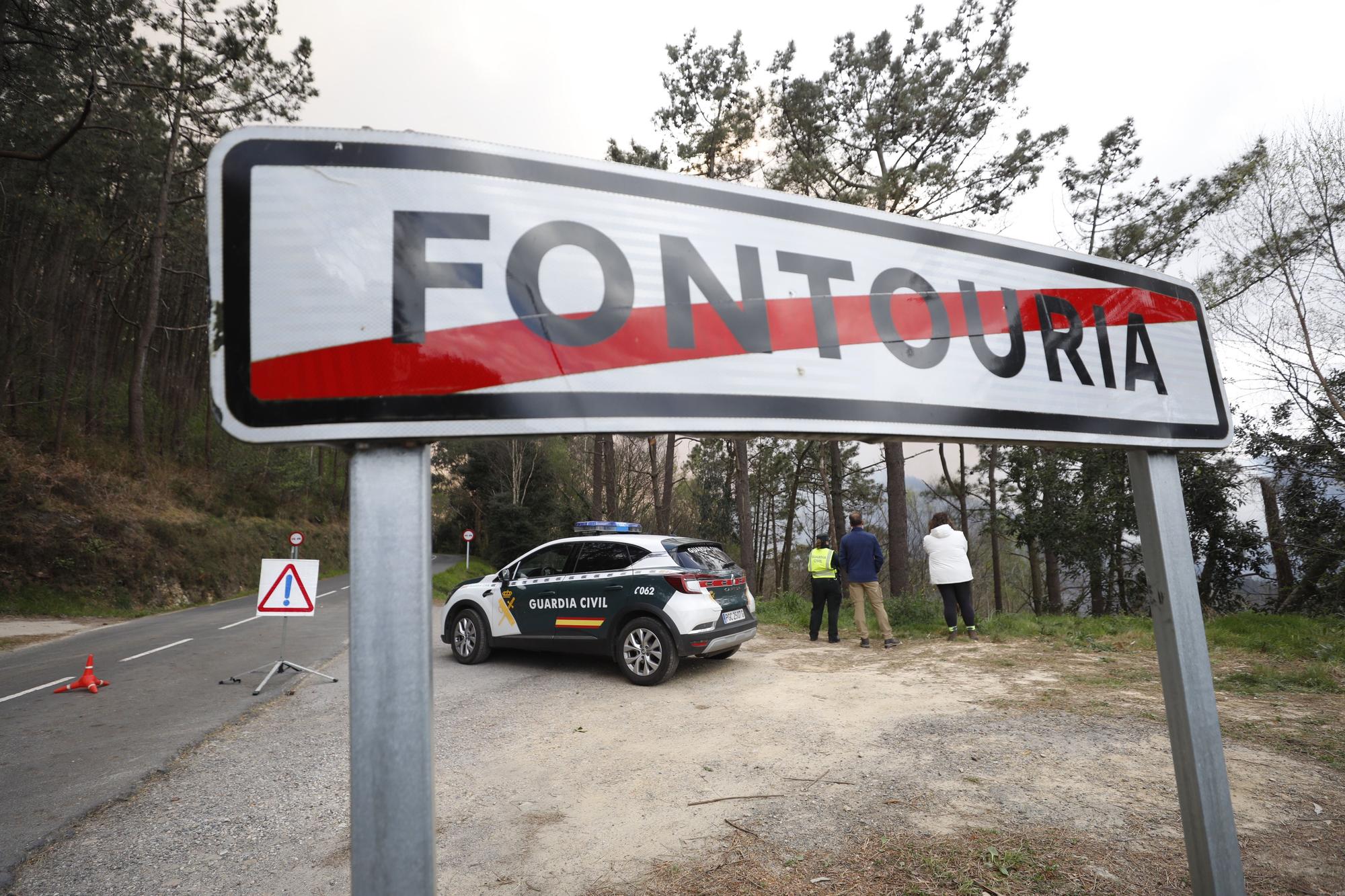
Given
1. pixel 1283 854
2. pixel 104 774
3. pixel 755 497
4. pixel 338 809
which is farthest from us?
pixel 755 497

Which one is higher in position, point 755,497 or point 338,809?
point 755,497

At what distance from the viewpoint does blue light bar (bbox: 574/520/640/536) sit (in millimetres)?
8961

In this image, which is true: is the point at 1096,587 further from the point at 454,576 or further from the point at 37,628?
the point at 454,576

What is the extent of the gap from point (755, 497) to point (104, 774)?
103 ft

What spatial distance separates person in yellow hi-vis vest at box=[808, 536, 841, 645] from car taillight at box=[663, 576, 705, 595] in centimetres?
321

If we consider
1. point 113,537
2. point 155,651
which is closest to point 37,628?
point 113,537

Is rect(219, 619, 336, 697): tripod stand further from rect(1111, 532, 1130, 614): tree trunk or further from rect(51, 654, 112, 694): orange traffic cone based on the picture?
rect(1111, 532, 1130, 614): tree trunk

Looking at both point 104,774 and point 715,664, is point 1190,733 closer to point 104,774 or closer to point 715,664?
point 104,774

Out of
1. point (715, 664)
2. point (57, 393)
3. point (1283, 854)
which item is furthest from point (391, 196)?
point (57, 393)

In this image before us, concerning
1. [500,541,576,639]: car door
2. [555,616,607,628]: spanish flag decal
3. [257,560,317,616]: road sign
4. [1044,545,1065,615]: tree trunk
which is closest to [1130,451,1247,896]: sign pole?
[555,616,607,628]: spanish flag decal

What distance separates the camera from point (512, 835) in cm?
378

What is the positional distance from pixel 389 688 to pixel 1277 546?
17663mm

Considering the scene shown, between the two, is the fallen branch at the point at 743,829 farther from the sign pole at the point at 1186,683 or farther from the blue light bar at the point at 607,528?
the blue light bar at the point at 607,528

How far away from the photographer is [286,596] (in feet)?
25.8
